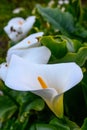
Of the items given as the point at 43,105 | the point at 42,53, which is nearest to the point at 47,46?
the point at 42,53

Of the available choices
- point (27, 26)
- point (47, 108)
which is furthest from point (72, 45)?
point (27, 26)

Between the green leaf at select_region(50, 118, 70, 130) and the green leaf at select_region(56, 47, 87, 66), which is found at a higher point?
the green leaf at select_region(56, 47, 87, 66)

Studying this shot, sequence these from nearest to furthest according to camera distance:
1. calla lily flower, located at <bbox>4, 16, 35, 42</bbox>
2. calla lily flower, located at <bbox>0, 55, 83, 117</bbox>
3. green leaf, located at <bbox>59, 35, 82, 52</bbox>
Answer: calla lily flower, located at <bbox>0, 55, 83, 117</bbox>, green leaf, located at <bbox>59, 35, 82, 52</bbox>, calla lily flower, located at <bbox>4, 16, 35, 42</bbox>

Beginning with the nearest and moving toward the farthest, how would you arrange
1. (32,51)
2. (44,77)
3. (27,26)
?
(44,77), (32,51), (27,26)

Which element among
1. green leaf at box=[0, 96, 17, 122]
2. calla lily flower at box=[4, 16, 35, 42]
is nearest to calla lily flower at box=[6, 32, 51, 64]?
green leaf at box=[0, 96, 17, 122]

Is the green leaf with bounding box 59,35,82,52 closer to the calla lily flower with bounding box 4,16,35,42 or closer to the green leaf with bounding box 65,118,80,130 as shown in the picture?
the green leaf with bounding box 65,118,80,130

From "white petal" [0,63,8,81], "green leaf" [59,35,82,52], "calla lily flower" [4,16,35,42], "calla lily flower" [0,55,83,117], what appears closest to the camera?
"calla lily flower" [0,55,83,117]

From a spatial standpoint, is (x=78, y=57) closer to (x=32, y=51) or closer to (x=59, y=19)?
(x=32, y=51)
